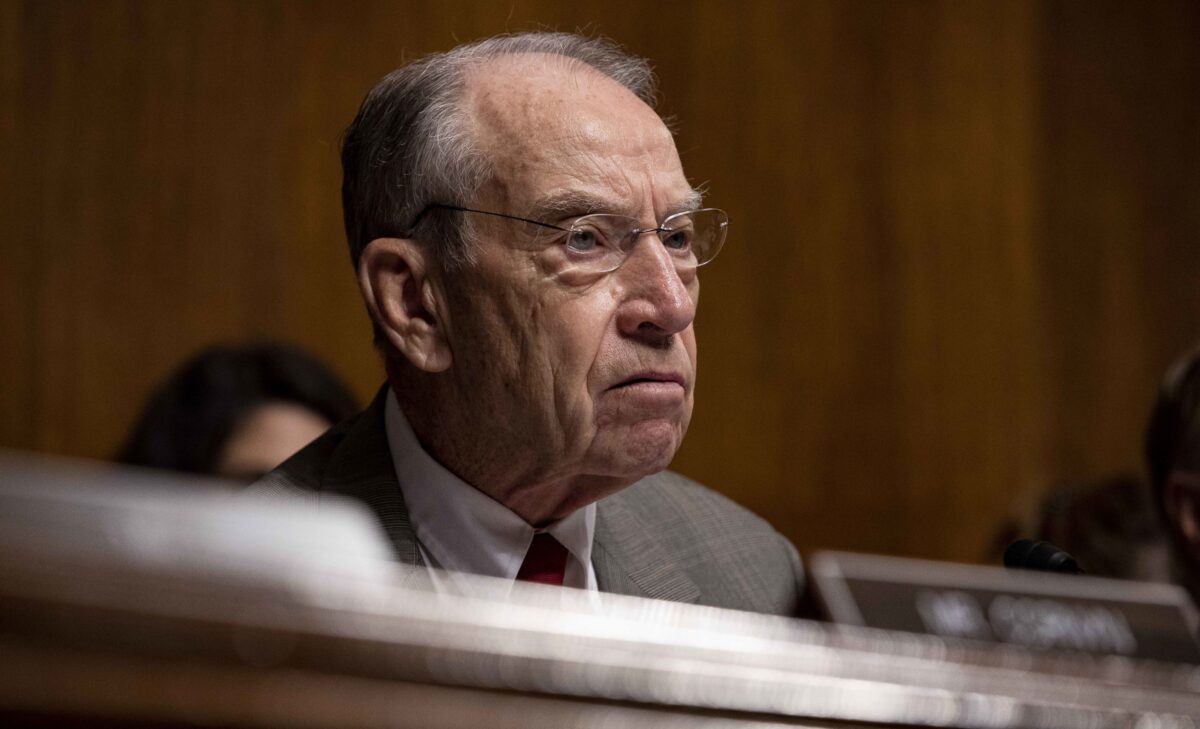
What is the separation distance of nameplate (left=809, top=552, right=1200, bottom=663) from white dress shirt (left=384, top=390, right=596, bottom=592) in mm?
646

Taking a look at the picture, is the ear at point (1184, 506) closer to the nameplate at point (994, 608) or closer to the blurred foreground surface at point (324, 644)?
the nameplate at point (994, 608)

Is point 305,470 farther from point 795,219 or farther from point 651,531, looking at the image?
point 795,219

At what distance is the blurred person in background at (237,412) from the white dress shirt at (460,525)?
1197mm

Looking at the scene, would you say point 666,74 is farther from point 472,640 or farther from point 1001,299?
point 472,640

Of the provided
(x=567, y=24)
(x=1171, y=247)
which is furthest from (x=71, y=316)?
(x=1171, y=247)

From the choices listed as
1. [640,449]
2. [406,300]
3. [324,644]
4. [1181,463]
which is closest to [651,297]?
[640,449]

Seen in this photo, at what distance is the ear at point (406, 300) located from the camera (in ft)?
5.47

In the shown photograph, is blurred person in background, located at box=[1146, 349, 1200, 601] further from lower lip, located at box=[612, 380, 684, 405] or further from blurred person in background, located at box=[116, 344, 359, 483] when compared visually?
blurred person in background, located at box=[116, 344, 359, 483]

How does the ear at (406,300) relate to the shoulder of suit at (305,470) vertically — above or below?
above

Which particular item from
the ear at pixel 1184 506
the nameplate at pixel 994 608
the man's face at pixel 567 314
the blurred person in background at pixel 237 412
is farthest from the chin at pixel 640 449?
the blurred person in background at pixel 237 412

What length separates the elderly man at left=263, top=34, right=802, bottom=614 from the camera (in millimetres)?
1585

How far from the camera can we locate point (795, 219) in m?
4.05

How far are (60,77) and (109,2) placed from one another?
9.5 inches

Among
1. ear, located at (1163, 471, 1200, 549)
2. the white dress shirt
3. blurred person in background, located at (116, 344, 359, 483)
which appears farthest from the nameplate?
blurred person in background, located at (116, 344, 359, 483)
